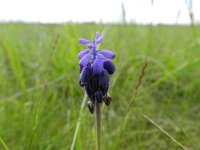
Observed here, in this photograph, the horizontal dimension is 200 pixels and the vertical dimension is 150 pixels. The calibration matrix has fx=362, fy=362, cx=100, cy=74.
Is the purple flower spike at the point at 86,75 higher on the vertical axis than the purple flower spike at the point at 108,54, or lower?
lower

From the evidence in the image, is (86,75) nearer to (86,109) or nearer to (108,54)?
(108,54)

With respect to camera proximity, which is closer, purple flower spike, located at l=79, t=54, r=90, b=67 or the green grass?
purple flower spike, located at l=79, t=54, r=90, b=67

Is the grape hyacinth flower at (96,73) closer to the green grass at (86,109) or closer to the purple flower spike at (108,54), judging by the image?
the purple flower spike at (108,54)

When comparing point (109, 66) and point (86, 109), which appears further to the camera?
point (86, 109)

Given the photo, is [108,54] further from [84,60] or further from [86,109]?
[86,109]

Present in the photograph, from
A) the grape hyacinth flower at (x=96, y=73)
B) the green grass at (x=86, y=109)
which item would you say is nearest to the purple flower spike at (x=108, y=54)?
the grape hyacinth flower at (x=96, y=73)

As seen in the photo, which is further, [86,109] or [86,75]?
[86,109]

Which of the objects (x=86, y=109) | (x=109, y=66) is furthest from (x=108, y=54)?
(x=86, y=109)

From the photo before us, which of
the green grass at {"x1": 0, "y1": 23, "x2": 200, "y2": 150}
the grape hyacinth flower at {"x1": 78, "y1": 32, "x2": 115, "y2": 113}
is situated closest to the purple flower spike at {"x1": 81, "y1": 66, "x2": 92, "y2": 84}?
the grape hyacinth flower at {"x1": 78, "y1": 32, "x2": 115, "y2": 113}

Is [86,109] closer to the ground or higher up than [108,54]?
closer to the ground

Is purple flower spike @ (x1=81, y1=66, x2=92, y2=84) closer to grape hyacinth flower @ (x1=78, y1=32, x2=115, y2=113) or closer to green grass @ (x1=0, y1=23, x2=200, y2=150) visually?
grape hyacinth flower @ (x1=78, y1=32, x2=115, y2=113)
